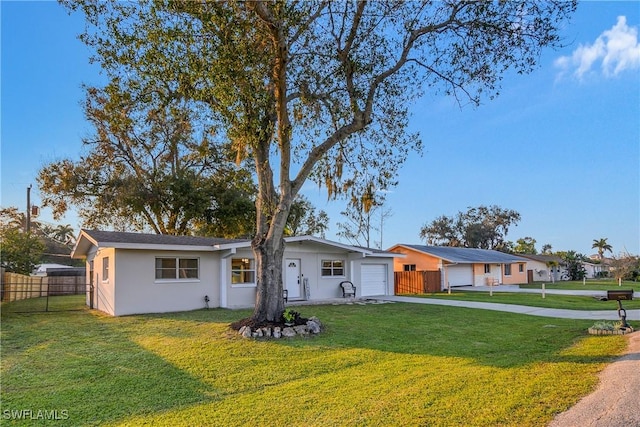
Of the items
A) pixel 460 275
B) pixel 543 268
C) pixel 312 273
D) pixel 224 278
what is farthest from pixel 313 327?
pixel 543 268

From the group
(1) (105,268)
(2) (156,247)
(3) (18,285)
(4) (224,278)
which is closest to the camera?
(2) (156,247)

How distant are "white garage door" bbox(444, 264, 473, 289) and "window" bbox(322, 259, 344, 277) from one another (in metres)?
11.5

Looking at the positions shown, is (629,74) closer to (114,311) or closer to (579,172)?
(579,172)

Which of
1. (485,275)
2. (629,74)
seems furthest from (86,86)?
A: (485,275)

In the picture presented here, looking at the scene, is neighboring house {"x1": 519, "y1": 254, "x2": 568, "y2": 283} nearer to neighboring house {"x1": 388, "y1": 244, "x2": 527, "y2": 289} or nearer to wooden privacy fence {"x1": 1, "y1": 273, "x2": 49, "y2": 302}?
neighboring house {"x1": 388, "y1": 244, "x2": 527, "y2": 289}

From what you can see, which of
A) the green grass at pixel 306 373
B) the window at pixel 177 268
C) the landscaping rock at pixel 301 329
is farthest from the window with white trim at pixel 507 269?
the landscaping rock at pixel 301 329

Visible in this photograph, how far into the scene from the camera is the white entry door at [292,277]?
17.3 meters

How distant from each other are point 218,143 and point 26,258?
12614 millimetres

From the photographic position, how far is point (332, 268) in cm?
1919

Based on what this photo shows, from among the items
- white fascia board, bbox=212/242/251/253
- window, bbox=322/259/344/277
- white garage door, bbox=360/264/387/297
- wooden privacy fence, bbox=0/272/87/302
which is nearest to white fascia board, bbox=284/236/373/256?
window, bbox=322/259/344/277

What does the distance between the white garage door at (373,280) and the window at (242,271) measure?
22.1 ft

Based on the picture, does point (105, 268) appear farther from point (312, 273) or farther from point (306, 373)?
point (306, 373)

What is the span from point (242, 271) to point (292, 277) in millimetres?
2318

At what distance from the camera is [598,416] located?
4.25 metres
